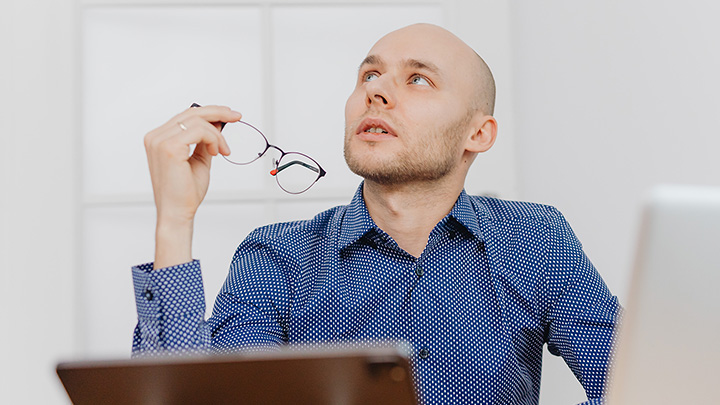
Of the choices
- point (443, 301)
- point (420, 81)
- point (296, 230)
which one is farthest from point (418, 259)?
point (420, 81)

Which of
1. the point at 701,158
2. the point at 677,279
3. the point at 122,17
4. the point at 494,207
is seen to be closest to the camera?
the point at 677,279

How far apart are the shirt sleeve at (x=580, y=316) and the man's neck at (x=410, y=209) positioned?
0.80 ft

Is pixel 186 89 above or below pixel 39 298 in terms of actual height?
above

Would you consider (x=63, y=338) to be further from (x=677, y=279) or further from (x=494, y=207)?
(x=677, y=279)

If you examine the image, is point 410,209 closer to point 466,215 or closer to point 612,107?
point 466,215

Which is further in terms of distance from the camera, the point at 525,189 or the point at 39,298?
the point at 525,189

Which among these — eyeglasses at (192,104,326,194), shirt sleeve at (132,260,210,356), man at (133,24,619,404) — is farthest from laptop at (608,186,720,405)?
eyeglasses at (192,104,326,194)

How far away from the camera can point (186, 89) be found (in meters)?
2.14

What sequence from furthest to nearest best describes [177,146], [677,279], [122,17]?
[122,17], [177,146], [677,279]

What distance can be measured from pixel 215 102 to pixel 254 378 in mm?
1412

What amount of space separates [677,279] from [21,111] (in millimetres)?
1844

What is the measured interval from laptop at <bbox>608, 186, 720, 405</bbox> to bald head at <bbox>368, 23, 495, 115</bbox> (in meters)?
1.20

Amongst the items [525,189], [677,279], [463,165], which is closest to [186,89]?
[463,165]

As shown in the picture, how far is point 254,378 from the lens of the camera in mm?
829
